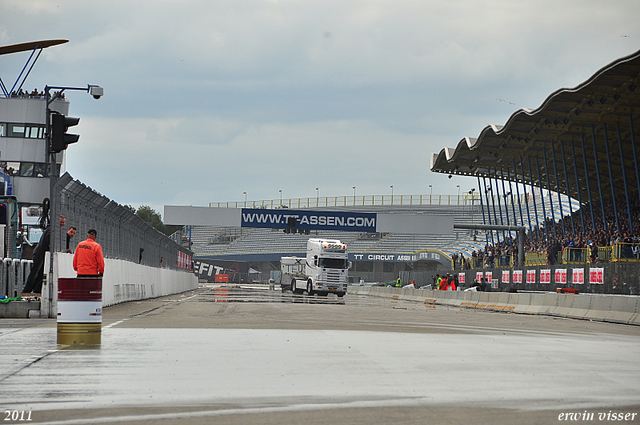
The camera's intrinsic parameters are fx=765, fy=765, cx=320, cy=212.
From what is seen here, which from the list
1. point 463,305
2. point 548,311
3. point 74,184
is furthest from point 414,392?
point 463,305

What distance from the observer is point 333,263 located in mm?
47594

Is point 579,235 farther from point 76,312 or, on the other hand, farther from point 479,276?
point 76,312

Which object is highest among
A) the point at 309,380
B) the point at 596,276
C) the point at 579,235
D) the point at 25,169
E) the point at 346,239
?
the point at 25,169

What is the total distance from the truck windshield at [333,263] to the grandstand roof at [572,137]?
1340 centimetres

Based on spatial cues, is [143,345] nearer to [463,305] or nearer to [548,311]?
[548,311]

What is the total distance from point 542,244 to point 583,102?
12590mm

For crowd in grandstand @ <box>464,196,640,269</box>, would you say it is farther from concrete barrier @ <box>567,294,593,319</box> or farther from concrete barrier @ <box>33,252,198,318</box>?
concrete barrier @ <box>33,252,198,318</box>

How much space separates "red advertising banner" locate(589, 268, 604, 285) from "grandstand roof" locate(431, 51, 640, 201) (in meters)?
11.0

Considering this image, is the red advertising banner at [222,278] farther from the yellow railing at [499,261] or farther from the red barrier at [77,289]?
the red barrier at [77,289]

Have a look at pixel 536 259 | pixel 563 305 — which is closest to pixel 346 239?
pixel 536 259

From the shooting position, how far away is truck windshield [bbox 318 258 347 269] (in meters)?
47.3

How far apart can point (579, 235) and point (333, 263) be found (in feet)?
49.4

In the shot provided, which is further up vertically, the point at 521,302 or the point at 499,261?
the point at 499,261

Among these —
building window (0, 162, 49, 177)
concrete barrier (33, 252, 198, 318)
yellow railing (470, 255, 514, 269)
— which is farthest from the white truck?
building window (0, 162, 49, 177)
